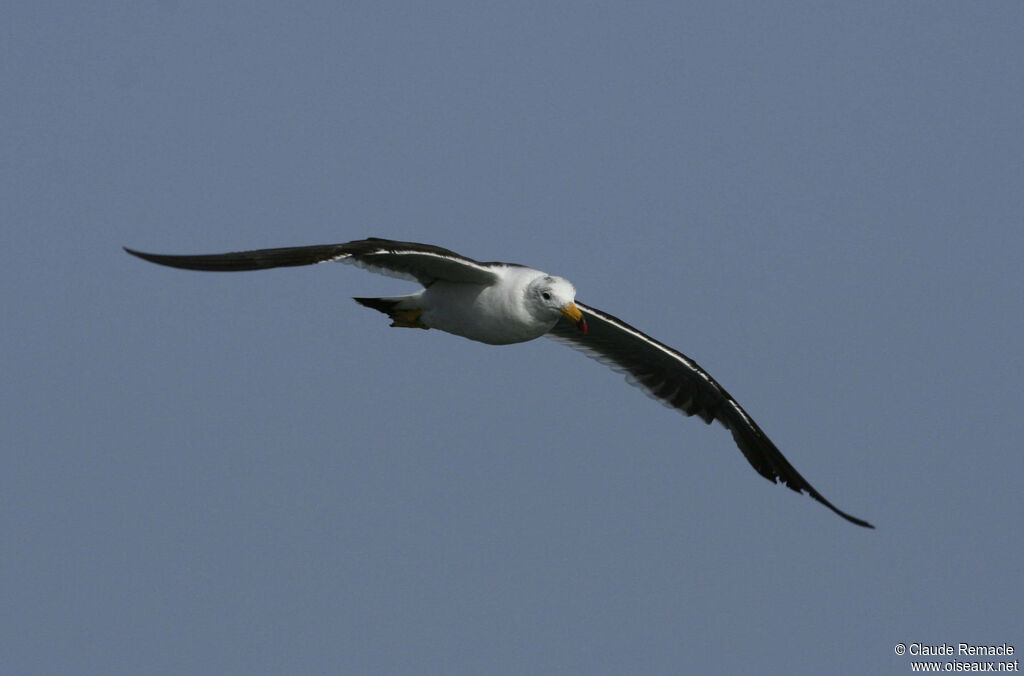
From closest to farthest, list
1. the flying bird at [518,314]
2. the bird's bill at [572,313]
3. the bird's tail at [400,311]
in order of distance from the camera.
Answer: the flying bird at [518,314], the bird's bill at [572,313], the bird's tail at [400,311]

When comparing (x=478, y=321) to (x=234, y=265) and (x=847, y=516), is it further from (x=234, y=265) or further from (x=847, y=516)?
(x=847, y=516)

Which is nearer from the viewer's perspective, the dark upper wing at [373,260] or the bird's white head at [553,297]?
the dark upper wing at [373,260]

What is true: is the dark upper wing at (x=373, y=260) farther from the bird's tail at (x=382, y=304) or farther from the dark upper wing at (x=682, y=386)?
the dark upper wing at (x=682, y=386)

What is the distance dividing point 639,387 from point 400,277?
4.80 metres

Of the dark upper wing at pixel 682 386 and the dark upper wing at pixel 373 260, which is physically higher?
the dark upper wing at pixel 682 386

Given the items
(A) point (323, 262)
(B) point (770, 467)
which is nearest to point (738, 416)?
(B) point (770, 467)

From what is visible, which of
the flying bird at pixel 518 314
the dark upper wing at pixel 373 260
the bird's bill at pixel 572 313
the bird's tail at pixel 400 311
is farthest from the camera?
the bird's tail at pixel 400 311

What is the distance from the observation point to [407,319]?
51.5 ft

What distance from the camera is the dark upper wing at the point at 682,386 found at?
1744cm

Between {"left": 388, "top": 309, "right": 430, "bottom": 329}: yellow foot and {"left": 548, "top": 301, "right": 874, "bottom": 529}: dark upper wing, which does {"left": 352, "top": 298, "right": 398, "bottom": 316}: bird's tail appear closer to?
{"left": 388, "top": 309, "right": 430, "bottom": 329}: yellow foot

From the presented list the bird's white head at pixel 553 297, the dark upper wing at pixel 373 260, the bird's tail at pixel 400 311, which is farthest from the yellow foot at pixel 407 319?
the bird's white head at pixel 553 297

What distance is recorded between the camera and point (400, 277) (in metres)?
14.4

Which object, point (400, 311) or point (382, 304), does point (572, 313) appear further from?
point (382, 304)

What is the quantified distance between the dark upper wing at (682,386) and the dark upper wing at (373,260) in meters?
3.02
